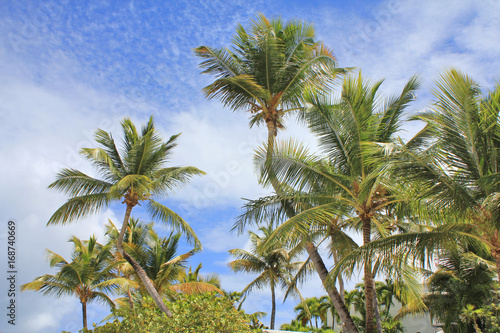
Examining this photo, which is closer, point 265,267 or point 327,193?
point 327,193

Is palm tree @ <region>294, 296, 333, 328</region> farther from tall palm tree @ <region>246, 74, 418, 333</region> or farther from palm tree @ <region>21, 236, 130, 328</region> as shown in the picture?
tall palm tree @ <region>246, 74, 418, 333</region>

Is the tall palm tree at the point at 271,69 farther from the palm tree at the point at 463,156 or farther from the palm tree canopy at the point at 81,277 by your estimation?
the palm tree canopy at the point at 81,277

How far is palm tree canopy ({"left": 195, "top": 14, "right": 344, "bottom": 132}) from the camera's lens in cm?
1320

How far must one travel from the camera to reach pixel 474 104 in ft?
26.1

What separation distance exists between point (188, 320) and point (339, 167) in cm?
567

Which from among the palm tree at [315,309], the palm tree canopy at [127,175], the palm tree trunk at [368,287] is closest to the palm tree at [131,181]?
the palm tree canopy at [127,175]

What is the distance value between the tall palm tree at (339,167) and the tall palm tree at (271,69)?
6.96 ft

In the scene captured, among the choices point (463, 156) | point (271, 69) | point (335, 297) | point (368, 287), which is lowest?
point (335, 297)

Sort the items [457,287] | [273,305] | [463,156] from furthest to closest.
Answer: [273,305]
[457,287]
[463,156]

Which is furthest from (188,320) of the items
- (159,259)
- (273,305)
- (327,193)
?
(273,305)

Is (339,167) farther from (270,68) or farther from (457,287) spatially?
(457,287)

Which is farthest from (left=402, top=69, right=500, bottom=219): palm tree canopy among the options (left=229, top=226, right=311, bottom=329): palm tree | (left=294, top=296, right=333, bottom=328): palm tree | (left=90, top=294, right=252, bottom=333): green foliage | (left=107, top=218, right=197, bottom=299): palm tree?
(left=294, top=296, right=333, bottom=328): palm tree

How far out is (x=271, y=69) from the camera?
43.5ft

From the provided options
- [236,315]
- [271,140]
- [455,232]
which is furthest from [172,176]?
[455,232]
